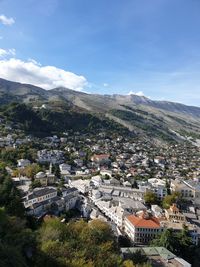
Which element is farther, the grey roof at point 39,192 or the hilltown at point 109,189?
the grey roof at point 39,192

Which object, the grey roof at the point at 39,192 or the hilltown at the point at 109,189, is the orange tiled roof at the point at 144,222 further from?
the grey roof at the point at 39,192

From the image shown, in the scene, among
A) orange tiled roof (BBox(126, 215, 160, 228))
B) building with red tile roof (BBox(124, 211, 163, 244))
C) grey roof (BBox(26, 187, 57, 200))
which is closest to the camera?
building with red tile roof (BBox(124, 211, 163, 244))

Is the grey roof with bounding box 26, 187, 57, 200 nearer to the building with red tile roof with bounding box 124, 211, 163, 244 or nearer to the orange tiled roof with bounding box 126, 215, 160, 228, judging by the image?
the orange tiled roof with bounding box 126, 215, 160, 228

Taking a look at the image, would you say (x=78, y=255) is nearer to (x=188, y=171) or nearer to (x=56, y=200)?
(x=56, y=200)

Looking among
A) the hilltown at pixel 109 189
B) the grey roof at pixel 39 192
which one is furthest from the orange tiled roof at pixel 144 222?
the grey roof at pixel 39 192

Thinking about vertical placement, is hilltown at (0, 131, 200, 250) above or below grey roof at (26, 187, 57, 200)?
below

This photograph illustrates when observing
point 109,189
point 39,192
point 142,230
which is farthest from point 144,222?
point 109,189

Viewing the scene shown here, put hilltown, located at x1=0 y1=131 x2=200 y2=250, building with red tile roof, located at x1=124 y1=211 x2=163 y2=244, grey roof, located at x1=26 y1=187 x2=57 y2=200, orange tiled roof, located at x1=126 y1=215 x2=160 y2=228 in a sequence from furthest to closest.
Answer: grey roof, located at x1=26 y1=187 x2=57 y2=200 < hilltown, located at x1=0 y1=131 x2=200 y2=250 < orange tiled roof, located at x1=126 y1=215 x2=160 y2=228 < building with red tile roof, located at x1=124 y1=211 x2=163 y2=244

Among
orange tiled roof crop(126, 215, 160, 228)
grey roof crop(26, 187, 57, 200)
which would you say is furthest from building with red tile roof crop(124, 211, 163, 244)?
grey roof crop(26, 187, 57, 200)
